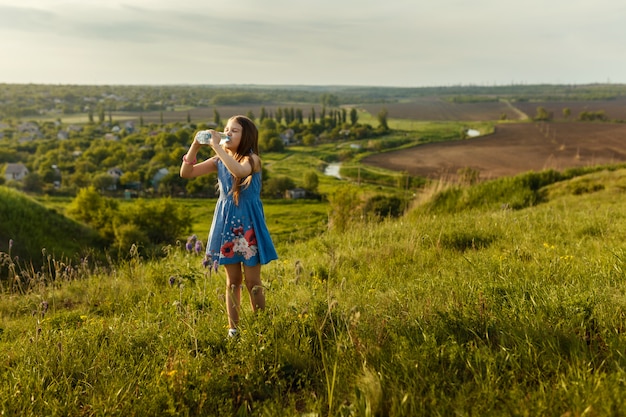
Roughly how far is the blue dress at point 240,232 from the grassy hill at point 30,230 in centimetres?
956

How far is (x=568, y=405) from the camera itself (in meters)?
1.94

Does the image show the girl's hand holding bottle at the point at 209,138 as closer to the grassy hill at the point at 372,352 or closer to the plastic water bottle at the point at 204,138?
the plastic water bottle at the point at 204,138

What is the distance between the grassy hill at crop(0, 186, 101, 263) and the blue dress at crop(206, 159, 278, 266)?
9.56 metres

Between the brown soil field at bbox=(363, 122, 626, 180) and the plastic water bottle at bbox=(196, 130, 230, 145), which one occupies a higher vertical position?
the plastic water bottle at bbox=(196, 130, 230, 145)

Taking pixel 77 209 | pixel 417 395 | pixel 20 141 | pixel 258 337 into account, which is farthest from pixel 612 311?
pixel 20 141

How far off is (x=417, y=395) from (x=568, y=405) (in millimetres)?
683

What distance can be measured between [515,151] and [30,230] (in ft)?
248

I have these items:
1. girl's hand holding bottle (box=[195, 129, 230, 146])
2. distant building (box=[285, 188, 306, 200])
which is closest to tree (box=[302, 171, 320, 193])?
distant building (box=[285, 188, 306, 200])

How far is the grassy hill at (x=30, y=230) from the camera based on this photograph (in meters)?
12.8

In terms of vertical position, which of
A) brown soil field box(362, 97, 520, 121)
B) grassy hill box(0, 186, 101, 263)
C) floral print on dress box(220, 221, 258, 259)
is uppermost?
brown soil field box(362, 97, 520, 121)

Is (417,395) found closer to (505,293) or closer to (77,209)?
(505,293)

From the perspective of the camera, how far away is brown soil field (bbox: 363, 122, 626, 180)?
59594 millimetres

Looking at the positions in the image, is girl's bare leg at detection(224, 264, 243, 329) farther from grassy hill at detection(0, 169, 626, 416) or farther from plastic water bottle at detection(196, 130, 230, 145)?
plastic water bottle at detection(196, 130, 230, 145)

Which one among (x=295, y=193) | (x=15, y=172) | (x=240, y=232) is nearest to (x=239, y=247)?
(x=240, y=232)
